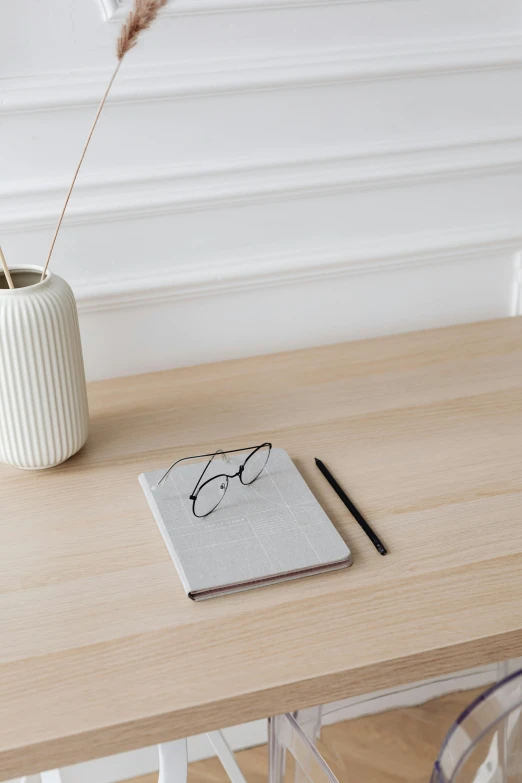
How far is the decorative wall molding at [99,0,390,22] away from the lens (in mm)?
1177

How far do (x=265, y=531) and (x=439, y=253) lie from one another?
28.7 inches

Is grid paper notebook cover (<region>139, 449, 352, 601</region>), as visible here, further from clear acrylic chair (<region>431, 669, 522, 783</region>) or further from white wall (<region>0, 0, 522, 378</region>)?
white wall (<region>0, 0, 522, 378</region>)

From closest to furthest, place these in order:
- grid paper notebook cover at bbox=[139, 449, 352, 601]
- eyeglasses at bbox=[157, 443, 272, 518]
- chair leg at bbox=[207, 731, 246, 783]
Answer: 1. grid paper notebook cover at bbox=[139, 449, 352, 601]
2. eyeglasses at bbox=[157, 443, 272, 518]
3. chair leg at bbox=[207, 731, 246, 783]

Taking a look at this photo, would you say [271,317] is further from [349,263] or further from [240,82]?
[240,82]

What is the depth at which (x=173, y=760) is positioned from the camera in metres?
0.97

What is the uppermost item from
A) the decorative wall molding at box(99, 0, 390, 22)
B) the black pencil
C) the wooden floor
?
the decorative wall molding at box(99, 0, 390, 22)

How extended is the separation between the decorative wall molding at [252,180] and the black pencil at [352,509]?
0.48 meters

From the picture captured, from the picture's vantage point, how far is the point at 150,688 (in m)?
0.76

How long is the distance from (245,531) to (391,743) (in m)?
0.35

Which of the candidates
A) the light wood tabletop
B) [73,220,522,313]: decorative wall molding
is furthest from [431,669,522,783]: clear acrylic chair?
[73,220,522,313]: decorative wall molding

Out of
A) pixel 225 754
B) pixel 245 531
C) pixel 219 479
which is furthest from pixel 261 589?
pixel 225 754

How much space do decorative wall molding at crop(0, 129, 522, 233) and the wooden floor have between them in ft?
2.54

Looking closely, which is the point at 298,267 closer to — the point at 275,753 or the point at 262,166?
the point at 262,166

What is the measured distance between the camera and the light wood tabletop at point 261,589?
0.76 meters
